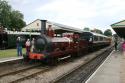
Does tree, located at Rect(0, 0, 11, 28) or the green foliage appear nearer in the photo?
tree, located at Rect(0, 0, 11, 28)

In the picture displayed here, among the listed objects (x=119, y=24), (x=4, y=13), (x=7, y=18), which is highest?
(x=4, y=13)

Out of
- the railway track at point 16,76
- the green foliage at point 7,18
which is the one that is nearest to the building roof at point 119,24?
the railway track at point 16,76

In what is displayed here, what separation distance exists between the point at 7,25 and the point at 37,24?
115 feet

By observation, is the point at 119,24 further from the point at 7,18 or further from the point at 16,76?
the point at 7,18

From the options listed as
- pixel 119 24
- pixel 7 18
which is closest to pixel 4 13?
pixel 7 18

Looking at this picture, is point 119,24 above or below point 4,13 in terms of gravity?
below

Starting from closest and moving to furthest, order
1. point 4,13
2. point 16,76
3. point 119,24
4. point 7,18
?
point 16,76
point 119,24
point 7,18
point 4,13

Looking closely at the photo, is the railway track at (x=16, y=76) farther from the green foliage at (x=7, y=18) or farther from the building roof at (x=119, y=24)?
the green foliage at (x=7, y=18)

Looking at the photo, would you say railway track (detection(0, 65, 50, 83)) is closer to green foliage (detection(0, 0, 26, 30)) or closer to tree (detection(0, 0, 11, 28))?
green foliage (detection(0, 0, 26, 30))

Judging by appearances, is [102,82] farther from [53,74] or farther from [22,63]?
[22,63]

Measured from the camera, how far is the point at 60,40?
67.0ft

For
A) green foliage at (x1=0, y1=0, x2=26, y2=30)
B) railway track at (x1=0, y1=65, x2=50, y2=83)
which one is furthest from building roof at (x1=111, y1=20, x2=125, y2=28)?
green foliage at (x1=0, y1=0, x2=26, y2=30)

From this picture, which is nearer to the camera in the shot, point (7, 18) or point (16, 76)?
point (16, 76)

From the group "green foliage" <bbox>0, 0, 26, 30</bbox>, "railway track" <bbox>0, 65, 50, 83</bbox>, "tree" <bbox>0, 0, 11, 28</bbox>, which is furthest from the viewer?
"green foliage" <bbox>0, 0, 26, 30</bbox>
